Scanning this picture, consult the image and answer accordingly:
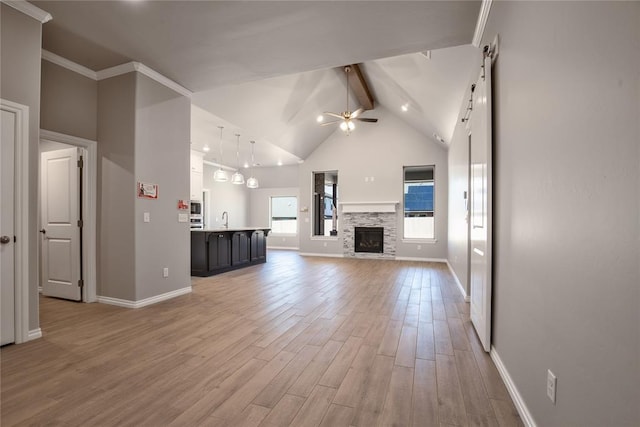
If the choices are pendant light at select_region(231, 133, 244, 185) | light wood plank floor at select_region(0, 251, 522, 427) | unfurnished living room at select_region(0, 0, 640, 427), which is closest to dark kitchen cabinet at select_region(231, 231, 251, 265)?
unfurnished living room at select_region(0, 0, 640, 427)

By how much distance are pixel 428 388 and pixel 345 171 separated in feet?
24.3

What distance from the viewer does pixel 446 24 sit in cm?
289

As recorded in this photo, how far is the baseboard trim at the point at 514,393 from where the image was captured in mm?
1555

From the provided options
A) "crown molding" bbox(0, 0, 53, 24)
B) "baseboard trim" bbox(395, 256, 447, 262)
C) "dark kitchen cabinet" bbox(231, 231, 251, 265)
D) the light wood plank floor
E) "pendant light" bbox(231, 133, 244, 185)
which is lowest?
"baseboard trim" bbox(395, 256, 447, 262)

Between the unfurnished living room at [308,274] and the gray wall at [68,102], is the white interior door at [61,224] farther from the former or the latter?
the gray wall at [68,102]

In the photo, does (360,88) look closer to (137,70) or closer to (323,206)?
(323,206)

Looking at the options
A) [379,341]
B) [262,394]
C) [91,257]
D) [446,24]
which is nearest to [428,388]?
[379,341]

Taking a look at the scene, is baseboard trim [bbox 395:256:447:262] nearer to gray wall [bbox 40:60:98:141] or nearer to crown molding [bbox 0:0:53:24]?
gray wall [bbox 40:60:98:141]

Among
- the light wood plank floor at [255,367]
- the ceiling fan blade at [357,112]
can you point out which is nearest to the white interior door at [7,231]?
the light wood plank floor at [255,367]

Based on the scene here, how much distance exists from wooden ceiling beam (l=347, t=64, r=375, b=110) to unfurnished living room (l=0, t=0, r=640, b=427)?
3.23 feet

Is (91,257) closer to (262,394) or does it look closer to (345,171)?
(262,394)

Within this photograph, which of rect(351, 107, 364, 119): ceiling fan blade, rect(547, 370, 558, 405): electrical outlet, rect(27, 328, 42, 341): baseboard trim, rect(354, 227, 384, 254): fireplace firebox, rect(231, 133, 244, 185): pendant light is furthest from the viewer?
rect(354, 227, 384, 254): fireplace firebox

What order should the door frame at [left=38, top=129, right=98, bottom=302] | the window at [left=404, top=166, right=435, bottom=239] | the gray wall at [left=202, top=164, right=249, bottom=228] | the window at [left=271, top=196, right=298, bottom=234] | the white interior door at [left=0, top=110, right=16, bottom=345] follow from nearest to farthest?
the white interior door at [left=0, top=110, right=16, bottom=345] → the door frame at [left=38, top=129, right=98, bottom=302] → the window at [left=404, top=166, right=435, bottom=239] → the gray wall at [left=202, top=164, right=249, bottom=228] → the window at [left=271, top=196, right=298, bottom=234]

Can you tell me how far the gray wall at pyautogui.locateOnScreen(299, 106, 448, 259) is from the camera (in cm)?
809
